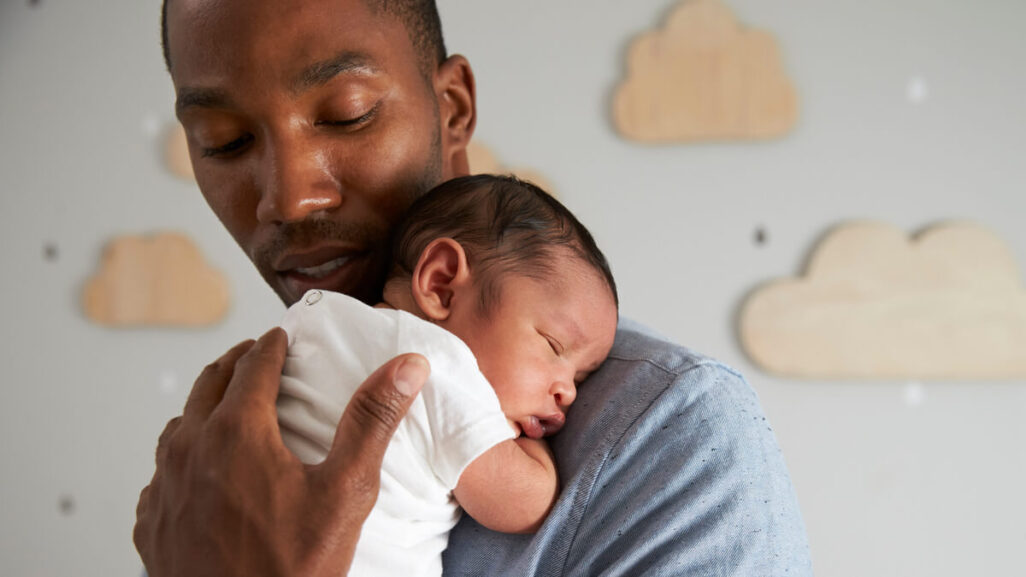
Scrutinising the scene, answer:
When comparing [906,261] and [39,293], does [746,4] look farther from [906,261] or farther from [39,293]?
[39,293]

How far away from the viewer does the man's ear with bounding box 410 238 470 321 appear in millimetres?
802

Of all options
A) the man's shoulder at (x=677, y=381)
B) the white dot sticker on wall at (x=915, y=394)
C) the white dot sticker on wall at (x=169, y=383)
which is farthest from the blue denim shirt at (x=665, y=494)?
the white dot sticker on wall at (x=169, y=383)

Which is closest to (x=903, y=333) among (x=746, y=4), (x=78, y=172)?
(x=746, y=4)

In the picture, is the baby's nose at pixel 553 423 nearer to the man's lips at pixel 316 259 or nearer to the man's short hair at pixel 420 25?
the man's lips at pixel 316 259

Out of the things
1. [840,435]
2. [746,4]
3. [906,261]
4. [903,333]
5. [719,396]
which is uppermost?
[746,4]

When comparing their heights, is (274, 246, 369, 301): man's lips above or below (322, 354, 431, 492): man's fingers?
above

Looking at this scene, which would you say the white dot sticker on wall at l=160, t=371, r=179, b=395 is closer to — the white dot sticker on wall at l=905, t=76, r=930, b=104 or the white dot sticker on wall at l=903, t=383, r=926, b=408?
the white dot sticker on wall at l=903, t=383, r=926, b=408

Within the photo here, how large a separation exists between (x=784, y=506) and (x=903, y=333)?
165cm

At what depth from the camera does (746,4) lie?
86.0 inches

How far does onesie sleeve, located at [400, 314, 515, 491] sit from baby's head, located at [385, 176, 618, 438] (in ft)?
0.19

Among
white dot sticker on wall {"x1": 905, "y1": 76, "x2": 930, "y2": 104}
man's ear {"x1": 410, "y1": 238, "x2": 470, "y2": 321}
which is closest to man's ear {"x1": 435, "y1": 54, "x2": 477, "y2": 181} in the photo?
man's ear {"x1": 410, "y1": 238, "x2": 470, "y2": 321}

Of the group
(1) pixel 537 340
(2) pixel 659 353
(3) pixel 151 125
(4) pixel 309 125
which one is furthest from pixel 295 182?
(3) pixel 151 125

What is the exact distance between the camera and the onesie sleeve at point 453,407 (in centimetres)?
68

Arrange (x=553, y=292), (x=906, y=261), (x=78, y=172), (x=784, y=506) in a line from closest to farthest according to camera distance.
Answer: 1. (x=784, y=506)
2. (x=553, y=292)
3. (x=906, y=261)
4. (x=78, y=172)
